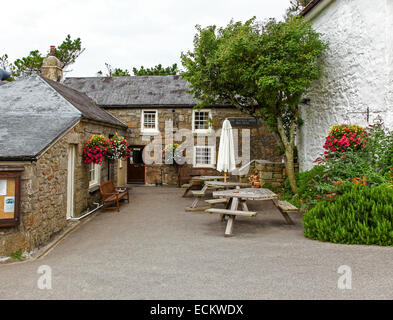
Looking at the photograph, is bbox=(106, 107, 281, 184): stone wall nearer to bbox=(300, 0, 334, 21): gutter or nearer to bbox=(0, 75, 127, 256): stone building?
bbox=(0, 75, 127, 256): stone building

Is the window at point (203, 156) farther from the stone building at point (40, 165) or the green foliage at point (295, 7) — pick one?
the green foliage at point (295, 7)

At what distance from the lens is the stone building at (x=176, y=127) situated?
15.9 metres

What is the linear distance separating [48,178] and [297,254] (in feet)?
17.6

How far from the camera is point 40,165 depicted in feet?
20.8

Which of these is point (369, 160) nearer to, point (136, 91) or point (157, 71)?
point (136, 91)

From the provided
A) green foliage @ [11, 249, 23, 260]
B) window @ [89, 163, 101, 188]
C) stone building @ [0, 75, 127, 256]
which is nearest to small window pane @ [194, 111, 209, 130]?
stone building @ [0, 75, 127, 256]

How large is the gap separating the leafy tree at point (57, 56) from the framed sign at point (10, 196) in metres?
19.1

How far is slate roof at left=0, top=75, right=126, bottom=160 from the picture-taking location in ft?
20.1

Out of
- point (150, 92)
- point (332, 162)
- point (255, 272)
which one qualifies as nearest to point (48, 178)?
point (255, 272)

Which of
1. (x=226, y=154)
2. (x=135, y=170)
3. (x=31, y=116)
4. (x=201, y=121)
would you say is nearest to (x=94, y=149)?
(x=31, y=116)

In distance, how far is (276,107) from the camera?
1062 cm

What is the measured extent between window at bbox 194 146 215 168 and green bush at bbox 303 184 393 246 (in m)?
10.6

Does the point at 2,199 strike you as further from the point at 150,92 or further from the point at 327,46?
the point at 150,92

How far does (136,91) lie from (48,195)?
11.2 m
